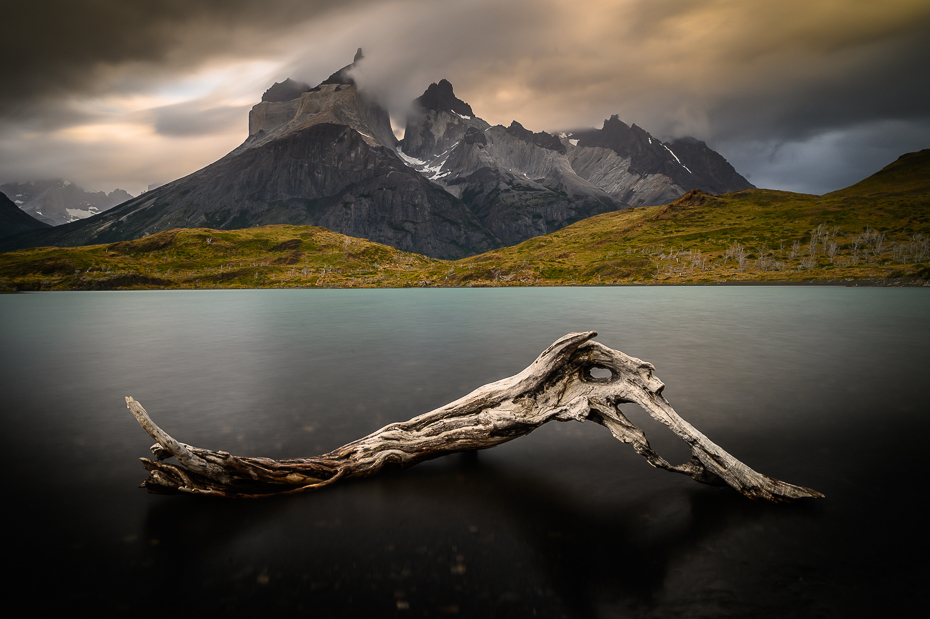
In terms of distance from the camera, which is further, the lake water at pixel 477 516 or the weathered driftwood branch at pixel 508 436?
the weathered driftwood branch at pixel 508 436

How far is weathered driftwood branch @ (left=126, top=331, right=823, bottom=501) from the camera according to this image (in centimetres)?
894

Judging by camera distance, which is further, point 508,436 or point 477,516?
point 508,436

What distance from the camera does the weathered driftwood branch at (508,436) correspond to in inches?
352

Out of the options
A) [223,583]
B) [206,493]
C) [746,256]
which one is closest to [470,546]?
[223,583]

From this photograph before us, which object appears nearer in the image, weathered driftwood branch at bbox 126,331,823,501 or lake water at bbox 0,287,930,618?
lake water at bbox 0,287,930,618

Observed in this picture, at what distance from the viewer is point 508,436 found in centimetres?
1076

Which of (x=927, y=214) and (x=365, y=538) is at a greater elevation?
(x=927, y=214)

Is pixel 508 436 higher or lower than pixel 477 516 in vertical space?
higher

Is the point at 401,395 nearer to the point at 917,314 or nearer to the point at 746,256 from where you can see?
the point at 917,314

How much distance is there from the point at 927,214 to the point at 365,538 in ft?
931

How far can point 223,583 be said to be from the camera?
6.82 meters

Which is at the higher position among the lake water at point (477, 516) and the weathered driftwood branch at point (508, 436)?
the weathered driftwood branch at point (508, 436)

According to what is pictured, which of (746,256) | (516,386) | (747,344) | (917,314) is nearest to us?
(516,386)

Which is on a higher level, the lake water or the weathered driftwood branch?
the weathered driftwood branch
